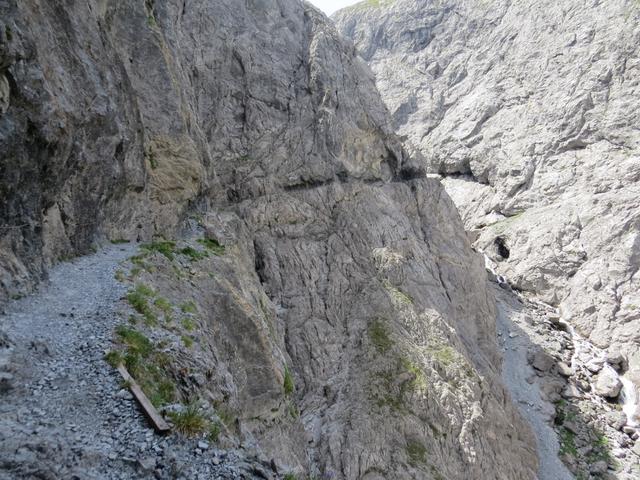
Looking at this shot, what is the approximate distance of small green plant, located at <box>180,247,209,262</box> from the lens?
22453mm

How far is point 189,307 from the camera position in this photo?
17.2 metres

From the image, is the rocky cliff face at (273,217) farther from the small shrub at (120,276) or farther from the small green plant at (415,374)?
the small shrub at (120,276)

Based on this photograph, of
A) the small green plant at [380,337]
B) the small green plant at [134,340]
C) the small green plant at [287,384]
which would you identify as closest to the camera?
the small green plant at [134,340]

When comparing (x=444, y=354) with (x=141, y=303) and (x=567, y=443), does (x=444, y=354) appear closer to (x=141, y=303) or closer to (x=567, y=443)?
(x=567, y=443)

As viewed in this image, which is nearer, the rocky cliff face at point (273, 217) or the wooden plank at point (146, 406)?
the wooden plank at point (146, 406)

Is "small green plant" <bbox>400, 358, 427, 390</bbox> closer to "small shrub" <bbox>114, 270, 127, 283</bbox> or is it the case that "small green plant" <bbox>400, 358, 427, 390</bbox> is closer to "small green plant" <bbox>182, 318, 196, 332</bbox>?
"small green plant" <bbox>182, 318, 196, 332</bbox>

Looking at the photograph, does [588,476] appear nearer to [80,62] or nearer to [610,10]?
[80,62]

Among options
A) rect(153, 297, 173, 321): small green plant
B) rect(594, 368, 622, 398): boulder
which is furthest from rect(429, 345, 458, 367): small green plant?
rect(153, 297, 173, 321): small green plant

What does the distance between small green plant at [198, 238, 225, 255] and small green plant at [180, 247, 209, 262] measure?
152cm

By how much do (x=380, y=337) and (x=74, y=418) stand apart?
2803 cm

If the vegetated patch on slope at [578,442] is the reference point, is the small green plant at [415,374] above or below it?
above

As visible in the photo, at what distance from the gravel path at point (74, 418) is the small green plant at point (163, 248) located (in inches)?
331

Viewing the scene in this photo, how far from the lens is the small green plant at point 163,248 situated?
825 inches

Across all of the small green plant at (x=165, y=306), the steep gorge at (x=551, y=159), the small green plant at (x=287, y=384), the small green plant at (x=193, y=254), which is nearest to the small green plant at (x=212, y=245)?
the small green plant at (x=193, y=254)
